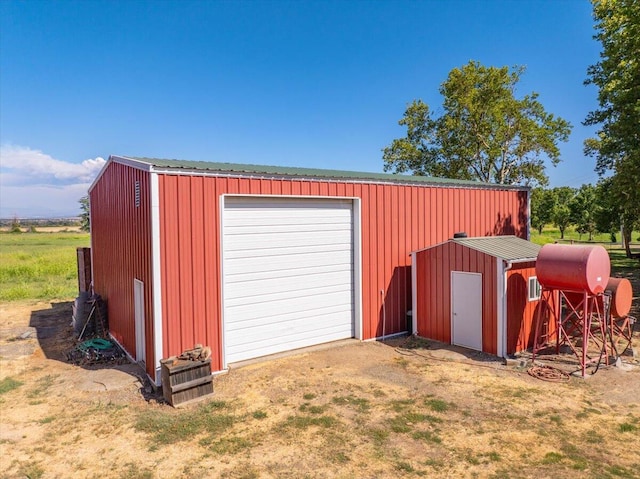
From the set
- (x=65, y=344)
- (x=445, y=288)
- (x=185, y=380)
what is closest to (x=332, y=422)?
(x=185, y=380)

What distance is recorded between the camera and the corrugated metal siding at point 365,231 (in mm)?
7883

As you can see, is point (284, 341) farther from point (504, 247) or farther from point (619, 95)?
point (619, 95)

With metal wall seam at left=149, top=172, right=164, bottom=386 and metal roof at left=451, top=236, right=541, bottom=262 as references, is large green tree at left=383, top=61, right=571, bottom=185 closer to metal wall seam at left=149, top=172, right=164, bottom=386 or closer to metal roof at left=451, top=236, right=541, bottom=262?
metal roof at left=451, top=236, right=541, bottom=262

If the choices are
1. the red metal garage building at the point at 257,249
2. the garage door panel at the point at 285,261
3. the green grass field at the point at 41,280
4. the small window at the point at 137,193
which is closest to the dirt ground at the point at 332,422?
the red metal garage building at the point at 257,249

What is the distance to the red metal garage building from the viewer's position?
791 centimetres

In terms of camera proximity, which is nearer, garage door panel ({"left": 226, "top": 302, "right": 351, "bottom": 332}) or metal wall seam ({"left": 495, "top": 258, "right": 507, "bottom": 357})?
metal wall seam ({"left": 495, "top": 258, "right": 507, "bottom": 357})

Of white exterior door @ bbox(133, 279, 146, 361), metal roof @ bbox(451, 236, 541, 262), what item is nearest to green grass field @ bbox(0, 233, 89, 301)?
white exterior door @ bbox(133, 279, 146, 361)

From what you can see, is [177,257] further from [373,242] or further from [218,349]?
[373,242]

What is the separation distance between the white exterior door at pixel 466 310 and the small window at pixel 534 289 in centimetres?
118

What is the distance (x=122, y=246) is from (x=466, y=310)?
27.5ft

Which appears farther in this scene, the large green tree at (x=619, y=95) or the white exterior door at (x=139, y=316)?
the large green tree at (x=619, y=95)

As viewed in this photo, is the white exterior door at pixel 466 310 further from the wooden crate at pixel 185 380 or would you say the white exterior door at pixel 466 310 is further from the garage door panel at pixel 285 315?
the wooden crate at pixel 185 380

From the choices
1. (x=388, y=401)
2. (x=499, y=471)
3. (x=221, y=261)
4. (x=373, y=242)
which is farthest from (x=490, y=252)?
(x=221, y=261)

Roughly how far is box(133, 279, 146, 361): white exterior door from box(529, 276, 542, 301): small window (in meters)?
8.46
